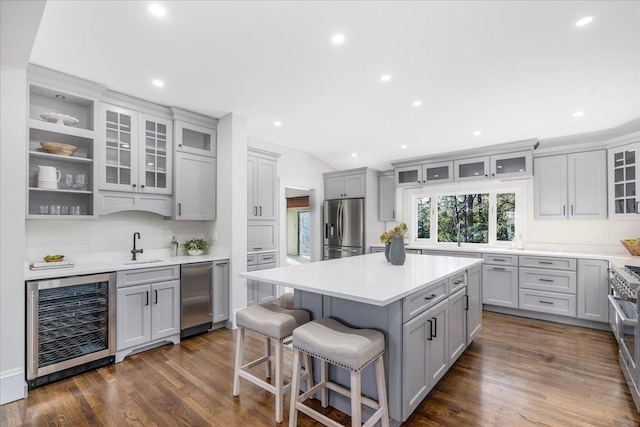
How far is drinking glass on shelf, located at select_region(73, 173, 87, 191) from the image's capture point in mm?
2990

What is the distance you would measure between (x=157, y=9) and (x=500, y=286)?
494 cm

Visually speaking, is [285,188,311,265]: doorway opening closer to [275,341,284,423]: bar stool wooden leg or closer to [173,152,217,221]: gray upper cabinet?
[173,152,217,221]: gray upper cabinet

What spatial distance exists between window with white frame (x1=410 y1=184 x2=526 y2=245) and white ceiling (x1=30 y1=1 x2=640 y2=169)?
1206 mm

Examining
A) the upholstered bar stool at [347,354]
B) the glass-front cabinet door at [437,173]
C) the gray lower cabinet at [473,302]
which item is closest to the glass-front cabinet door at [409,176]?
the glass-front cabinet door at [437,173]

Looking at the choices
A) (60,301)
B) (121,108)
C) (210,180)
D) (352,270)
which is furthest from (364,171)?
(60,301)

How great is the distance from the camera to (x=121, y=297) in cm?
281

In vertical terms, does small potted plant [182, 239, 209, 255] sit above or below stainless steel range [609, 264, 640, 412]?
above

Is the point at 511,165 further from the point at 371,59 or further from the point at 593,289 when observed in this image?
the point at 371,59

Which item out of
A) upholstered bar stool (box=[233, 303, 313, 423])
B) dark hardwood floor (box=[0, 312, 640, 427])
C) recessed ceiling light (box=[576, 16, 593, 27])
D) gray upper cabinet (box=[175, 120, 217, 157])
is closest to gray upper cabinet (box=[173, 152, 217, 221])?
gray upper cabinet (box=[175, 120, 217, 157])

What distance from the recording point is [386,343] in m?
1.83

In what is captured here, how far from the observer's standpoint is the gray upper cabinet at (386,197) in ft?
18.7

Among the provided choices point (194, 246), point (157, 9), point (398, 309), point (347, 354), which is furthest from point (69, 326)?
point (398, 309)

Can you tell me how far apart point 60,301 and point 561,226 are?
19.7 feet

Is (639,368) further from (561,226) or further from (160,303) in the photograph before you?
(160,303)
